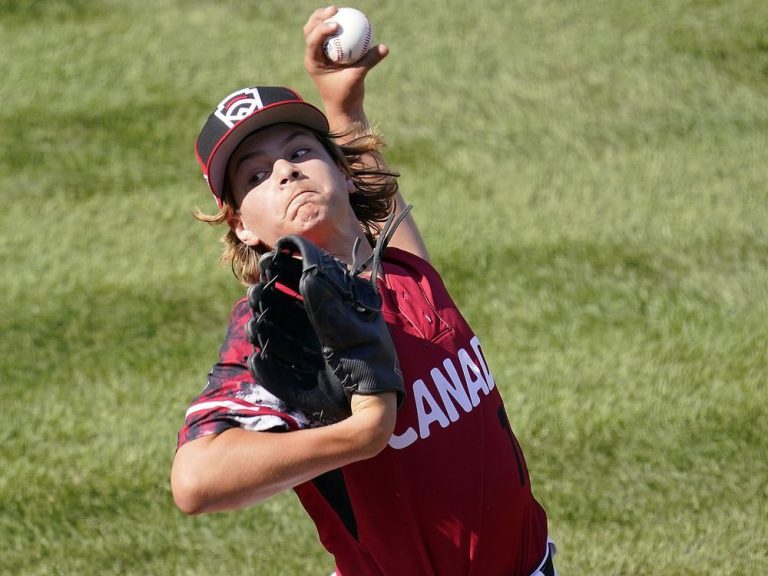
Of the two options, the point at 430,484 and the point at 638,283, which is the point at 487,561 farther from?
the point at 638,283

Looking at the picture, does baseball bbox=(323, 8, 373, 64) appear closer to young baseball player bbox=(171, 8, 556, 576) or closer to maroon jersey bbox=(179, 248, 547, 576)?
young baseball player bbox=(171, 8, 556, 576)

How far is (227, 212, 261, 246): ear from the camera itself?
9.91ft

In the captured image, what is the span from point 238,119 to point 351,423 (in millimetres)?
950

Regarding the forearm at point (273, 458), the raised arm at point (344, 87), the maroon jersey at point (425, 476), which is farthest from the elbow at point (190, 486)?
the raised arm at point (344, 87)

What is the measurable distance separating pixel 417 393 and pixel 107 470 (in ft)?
9.33

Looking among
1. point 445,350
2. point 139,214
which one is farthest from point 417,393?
point 139,214

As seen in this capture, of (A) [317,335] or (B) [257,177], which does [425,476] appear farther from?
(B) [257,177]

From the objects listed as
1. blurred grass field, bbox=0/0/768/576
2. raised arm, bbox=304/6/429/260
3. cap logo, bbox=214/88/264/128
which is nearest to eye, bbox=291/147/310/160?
cap logo, bbox=214/88/264/128

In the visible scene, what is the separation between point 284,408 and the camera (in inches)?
98.4

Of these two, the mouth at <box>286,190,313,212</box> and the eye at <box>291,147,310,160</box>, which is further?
the eye at <box>291,147,310,160</box>

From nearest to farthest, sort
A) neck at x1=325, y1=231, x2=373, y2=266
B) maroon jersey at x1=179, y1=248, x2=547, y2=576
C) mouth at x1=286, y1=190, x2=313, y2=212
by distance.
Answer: maroon jersey at x1=179, y1=248, x2=547, y2=576, mouth at x1=286, y1=190, x2=313, y2=212, neck at x1=325, y1=231, x2=373, y2=266

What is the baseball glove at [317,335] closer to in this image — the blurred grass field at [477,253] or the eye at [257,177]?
the eye at [257,177]

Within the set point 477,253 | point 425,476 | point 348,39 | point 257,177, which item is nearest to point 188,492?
point 425,476

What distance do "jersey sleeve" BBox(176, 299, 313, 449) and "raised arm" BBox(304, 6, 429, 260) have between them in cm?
93
